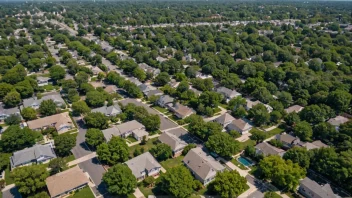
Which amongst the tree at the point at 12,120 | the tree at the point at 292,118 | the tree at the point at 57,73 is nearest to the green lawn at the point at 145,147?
the tree at the point at 12,120

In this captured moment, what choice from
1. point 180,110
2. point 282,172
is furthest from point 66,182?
point 282,172

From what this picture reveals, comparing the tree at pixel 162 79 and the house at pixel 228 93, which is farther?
the tree at pixel 162 79

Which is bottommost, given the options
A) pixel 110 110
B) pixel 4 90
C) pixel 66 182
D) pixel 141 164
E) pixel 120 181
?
pixel 141 164

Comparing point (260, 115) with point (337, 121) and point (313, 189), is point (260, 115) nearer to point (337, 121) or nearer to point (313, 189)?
point (337, 121)

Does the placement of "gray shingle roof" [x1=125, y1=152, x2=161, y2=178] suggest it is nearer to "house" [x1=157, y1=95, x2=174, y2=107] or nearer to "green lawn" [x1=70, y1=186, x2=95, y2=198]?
"green lawn" [x1=70, y1=186, x2=95, y2=198]

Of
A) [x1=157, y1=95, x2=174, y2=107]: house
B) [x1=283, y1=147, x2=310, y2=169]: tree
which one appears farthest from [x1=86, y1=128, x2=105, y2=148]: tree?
[x1=283, y1=147, x2=310, y2=169]: tree

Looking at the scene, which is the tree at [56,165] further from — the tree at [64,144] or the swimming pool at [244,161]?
the swimming pool at [244,161]

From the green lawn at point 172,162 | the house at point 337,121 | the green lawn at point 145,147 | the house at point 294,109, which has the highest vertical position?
the green lawn at point 145,147
